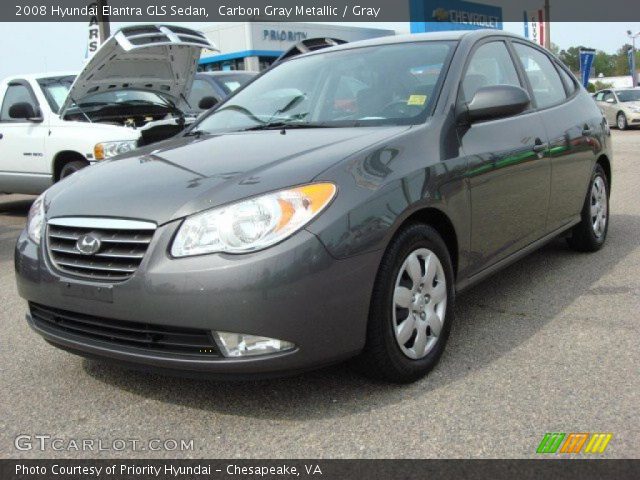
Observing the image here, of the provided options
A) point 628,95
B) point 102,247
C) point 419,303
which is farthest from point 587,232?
point 628,95

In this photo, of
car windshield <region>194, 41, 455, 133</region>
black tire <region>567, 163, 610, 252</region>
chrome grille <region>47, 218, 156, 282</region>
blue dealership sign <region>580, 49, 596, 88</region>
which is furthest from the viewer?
blue dealership sign <region>580, 49, 596, 88</region>

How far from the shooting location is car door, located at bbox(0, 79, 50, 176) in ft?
25.7

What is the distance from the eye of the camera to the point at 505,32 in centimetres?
436

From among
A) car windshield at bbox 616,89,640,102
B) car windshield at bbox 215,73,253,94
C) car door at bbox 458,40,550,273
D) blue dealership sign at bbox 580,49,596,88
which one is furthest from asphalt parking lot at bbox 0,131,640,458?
car windshield at bbox 616,89,640,102

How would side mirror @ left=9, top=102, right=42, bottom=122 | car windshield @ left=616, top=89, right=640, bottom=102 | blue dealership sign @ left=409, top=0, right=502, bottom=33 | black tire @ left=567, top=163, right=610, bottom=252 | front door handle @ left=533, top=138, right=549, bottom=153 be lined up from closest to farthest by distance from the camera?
front door handle @ left=533, top=138, right=549, bottom=153, black tire @ left=567, top=163, right=610, bottom=252, side mirror @ left=9, top=102, right=42, bottom=122, car windshield @ left=616, top=89, right=640, bottom=102, blue dealership sign @ left=409, top=0, right=502, bottom=33

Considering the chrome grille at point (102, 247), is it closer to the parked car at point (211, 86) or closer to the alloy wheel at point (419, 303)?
the alloy wheel at point (419, 303)

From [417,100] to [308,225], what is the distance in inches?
48.5

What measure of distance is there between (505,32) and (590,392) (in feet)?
8.05

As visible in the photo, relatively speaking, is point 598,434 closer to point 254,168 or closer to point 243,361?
point 243,361

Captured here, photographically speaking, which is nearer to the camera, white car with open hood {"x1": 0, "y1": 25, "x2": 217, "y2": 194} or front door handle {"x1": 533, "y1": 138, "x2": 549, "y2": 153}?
front door handle {"x1": 533, "y1": 138, "x2": 549, "y2": 153}

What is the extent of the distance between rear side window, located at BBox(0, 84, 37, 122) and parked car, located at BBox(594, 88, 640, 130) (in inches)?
760

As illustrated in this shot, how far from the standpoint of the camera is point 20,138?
807 centimetres

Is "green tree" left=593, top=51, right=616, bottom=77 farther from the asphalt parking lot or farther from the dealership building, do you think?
the asphalt parking lot

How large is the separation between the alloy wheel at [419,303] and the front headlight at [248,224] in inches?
21.8
